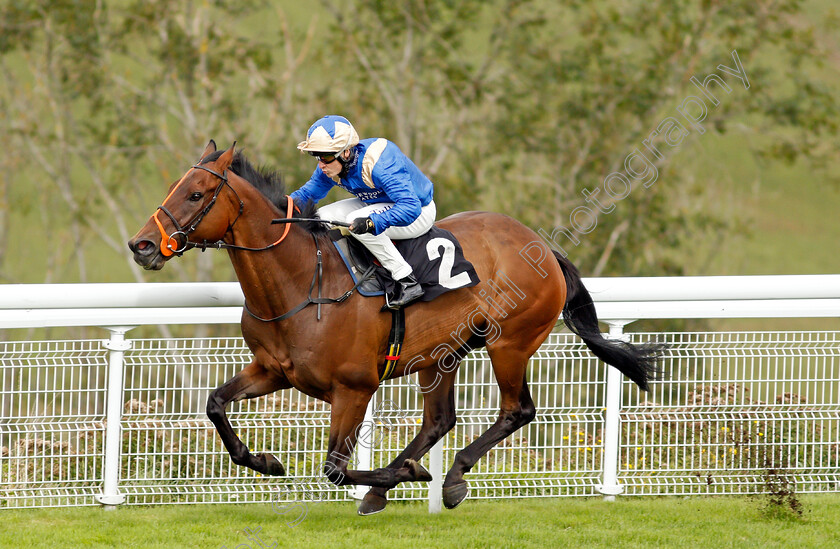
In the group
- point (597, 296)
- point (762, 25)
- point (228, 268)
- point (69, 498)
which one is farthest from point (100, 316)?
point (228, 268)

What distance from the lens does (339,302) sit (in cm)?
406

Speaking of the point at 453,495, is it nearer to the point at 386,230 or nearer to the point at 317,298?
the point at 317,298

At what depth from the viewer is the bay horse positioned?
12.7ft

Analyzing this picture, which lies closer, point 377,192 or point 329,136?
point 329,136

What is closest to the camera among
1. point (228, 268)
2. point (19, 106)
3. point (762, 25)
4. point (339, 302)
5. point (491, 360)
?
point (339, 302)

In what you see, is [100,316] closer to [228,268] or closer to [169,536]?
[169,536]

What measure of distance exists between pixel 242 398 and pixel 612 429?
194cm

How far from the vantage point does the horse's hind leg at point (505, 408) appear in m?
4.56

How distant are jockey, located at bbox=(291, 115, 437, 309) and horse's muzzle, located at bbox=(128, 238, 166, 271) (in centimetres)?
79

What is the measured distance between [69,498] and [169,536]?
0.71m

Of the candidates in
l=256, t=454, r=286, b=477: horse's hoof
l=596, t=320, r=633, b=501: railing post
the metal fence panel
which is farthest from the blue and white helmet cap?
l=596, t=320, r=633, b=501: railing post

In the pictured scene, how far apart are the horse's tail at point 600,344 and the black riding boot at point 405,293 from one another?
3.18 feet

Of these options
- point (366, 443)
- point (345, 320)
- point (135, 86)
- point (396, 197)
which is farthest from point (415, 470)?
point (135, 86)

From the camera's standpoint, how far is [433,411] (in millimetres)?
4676
